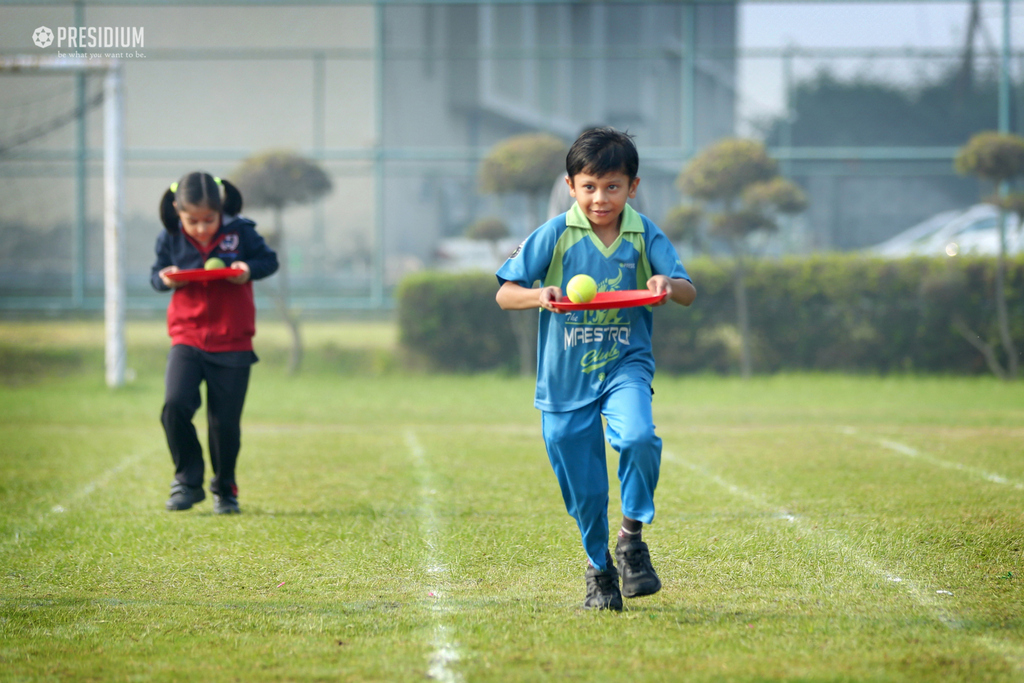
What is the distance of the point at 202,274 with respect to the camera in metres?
5.79

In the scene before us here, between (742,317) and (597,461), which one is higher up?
(742,317)

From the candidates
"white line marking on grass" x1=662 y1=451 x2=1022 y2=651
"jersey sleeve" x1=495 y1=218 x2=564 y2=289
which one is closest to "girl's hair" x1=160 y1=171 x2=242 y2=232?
"jersey sleeve" x1=495 y1=218 x2=564 y2=289

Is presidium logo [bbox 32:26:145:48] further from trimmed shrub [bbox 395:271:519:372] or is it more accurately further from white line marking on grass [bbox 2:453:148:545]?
white line marking on grass [bbox 2:453:148:545]

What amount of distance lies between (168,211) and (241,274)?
2.05 ft

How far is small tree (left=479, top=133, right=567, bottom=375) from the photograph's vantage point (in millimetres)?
15445

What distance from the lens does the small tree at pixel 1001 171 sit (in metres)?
14.8

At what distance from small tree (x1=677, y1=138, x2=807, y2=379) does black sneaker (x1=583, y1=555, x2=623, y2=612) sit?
1195cm

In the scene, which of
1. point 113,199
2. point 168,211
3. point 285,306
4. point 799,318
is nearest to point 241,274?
point 168,211

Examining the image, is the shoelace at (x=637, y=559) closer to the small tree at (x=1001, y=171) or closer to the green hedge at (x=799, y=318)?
the green hedge at (x=799, y=318)

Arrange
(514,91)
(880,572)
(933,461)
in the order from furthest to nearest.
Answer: (514,91)
(933,461)
(880,572)

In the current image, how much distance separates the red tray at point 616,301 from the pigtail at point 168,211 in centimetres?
311

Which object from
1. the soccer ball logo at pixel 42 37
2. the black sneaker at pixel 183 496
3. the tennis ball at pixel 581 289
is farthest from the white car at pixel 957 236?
the soccer ball logo at pixel 42 37

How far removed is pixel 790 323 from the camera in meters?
15.7

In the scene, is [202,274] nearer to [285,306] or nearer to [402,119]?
[285,306]
